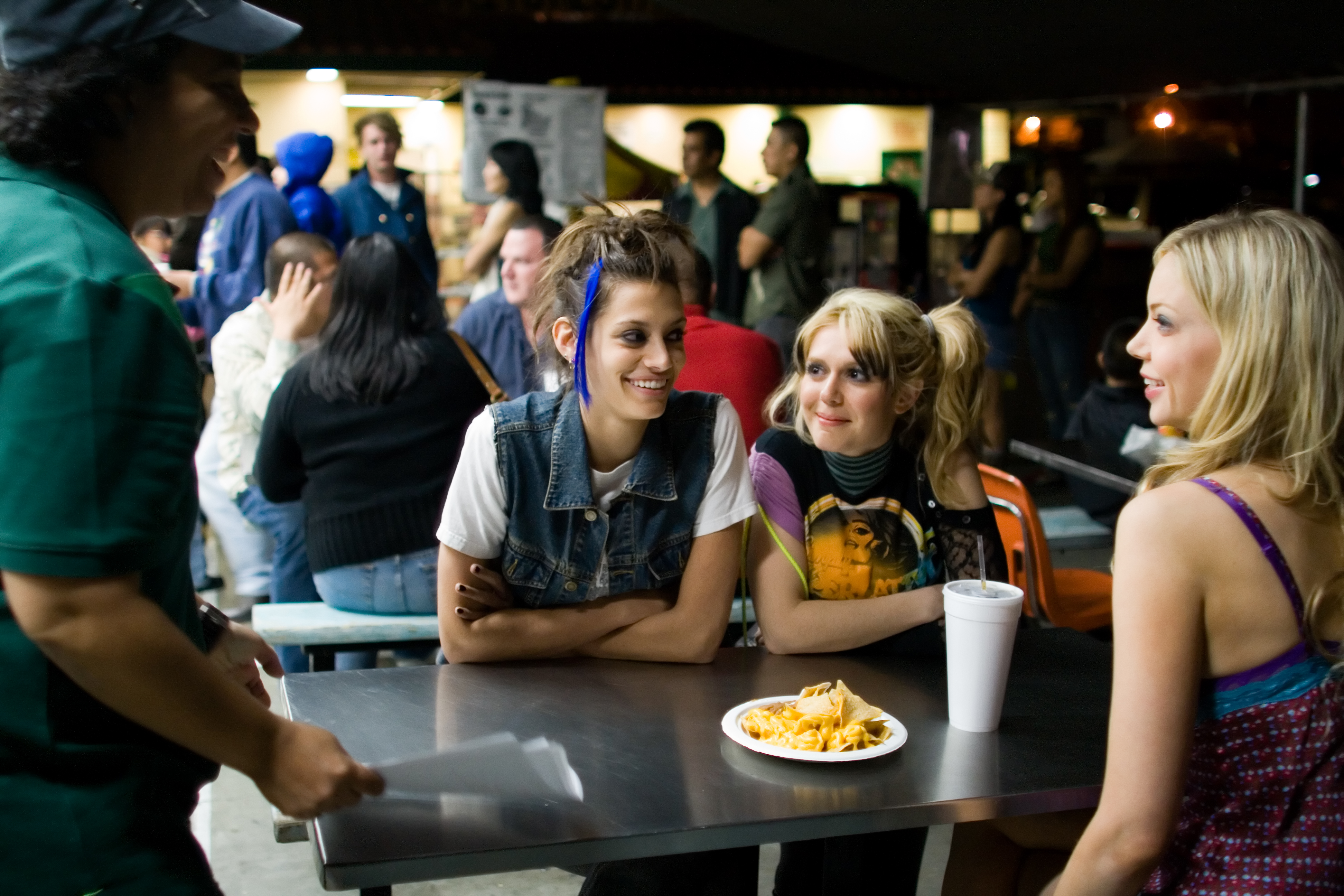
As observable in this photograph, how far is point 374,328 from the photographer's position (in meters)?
3.21

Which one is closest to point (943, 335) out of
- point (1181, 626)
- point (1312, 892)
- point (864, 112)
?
point (1181, 626)

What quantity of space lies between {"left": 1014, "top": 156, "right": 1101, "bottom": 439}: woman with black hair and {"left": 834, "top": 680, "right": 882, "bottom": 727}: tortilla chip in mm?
5616

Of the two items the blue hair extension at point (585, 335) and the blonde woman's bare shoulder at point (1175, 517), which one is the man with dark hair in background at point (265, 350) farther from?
the blonde woman's bare shoulder at point (1175, 517)

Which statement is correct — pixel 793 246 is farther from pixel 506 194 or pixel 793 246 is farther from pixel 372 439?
pixel 372 439

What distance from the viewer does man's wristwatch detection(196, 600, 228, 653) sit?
1496 millimetres

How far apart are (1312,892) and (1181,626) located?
1.27 feet

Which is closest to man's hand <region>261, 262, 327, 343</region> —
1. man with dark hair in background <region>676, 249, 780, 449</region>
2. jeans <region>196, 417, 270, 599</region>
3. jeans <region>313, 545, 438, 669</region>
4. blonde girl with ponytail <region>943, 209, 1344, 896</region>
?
jeans <region>196, 417, 270, 599</region>

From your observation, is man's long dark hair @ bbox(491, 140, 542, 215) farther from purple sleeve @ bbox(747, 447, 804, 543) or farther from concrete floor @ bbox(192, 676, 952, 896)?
purple sleeve @ bbox(747, 447, 804, 543)

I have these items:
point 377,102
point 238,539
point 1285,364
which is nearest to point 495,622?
point 1285,364

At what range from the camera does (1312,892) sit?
1.45 meters

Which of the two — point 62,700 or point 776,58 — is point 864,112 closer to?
point 776,58

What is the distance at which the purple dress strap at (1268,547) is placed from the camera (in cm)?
144

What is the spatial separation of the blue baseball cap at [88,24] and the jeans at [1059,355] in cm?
673

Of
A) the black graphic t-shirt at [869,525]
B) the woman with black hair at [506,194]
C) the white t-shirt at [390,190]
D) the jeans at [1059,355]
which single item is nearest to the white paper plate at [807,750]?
the black graphic t-shirt at [869,525]
